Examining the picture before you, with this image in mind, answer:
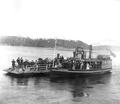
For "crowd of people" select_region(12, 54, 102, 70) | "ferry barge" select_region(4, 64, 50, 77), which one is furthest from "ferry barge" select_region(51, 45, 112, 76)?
"ferry barge" select_region(4, 64, 50, 77)

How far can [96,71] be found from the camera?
128 ft

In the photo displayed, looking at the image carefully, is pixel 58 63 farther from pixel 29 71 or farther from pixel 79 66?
pixel 29 71

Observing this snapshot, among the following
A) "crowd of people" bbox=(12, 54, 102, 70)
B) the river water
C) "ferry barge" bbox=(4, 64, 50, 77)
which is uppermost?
"crowd of people" bbox=(12, 54, 102, 70)

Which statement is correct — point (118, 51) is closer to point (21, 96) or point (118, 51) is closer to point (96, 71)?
point (96, 71)

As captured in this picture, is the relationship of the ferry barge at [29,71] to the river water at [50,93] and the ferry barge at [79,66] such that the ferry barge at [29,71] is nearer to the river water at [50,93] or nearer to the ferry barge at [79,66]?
the ferry barge at [79,66]

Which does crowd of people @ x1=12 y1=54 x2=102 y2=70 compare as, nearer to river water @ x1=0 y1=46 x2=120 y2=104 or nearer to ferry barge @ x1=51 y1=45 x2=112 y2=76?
ferry barge @ x1=51 y1=45 x2=112 y2=76

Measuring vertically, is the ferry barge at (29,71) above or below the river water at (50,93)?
above

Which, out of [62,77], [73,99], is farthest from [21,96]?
[62,77]

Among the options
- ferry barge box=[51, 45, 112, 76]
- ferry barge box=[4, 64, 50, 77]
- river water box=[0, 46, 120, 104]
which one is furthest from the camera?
ferry barge box=[51, 45, 112, 76]

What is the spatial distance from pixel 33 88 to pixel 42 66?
401 inches

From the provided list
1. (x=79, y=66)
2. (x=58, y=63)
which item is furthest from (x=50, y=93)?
(x=79, y=66)

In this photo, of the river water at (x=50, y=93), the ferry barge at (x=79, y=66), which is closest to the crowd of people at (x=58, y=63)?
the ferry barge at (x=79, y=66)

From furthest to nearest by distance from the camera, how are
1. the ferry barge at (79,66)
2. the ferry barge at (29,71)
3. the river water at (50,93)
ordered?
the ferry barge at (79,66), the ferry barge at (29,71), the river water at (50,93)

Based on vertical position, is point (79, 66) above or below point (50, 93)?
above
